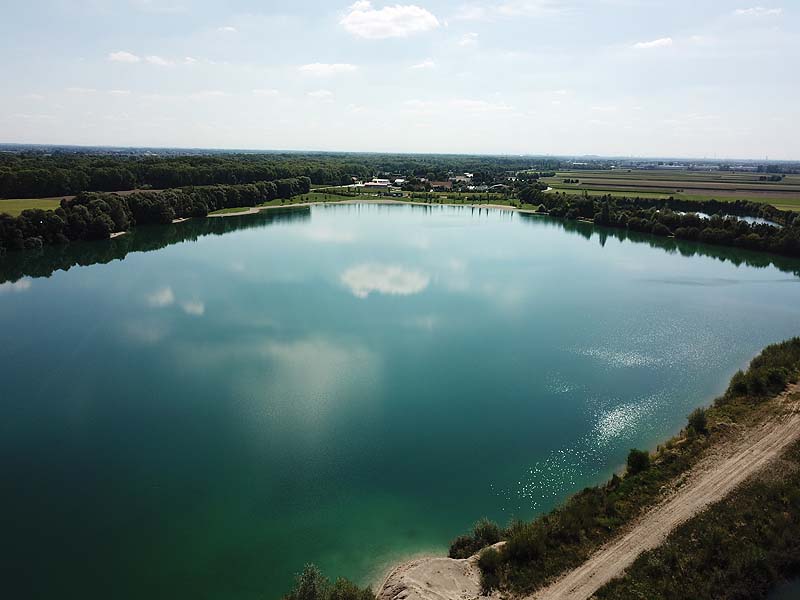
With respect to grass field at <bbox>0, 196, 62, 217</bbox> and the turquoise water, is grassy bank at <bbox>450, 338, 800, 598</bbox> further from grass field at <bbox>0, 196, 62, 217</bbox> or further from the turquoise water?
grass field at <bbox>0, 196, 62, 217</bbox>

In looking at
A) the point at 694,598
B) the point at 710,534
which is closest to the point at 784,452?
the point at 710,534

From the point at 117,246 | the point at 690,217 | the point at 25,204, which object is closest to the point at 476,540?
the point at 117,246

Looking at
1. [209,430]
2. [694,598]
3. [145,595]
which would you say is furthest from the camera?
[209,430]

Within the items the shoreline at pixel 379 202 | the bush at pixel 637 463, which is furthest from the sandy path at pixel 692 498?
the shoreline at pixel 379 202

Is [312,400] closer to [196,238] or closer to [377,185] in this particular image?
[196,238]

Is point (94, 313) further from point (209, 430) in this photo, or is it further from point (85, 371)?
point (209, 430)

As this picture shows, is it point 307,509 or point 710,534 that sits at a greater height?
point 710,534

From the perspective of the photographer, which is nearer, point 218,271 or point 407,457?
point 407,457
